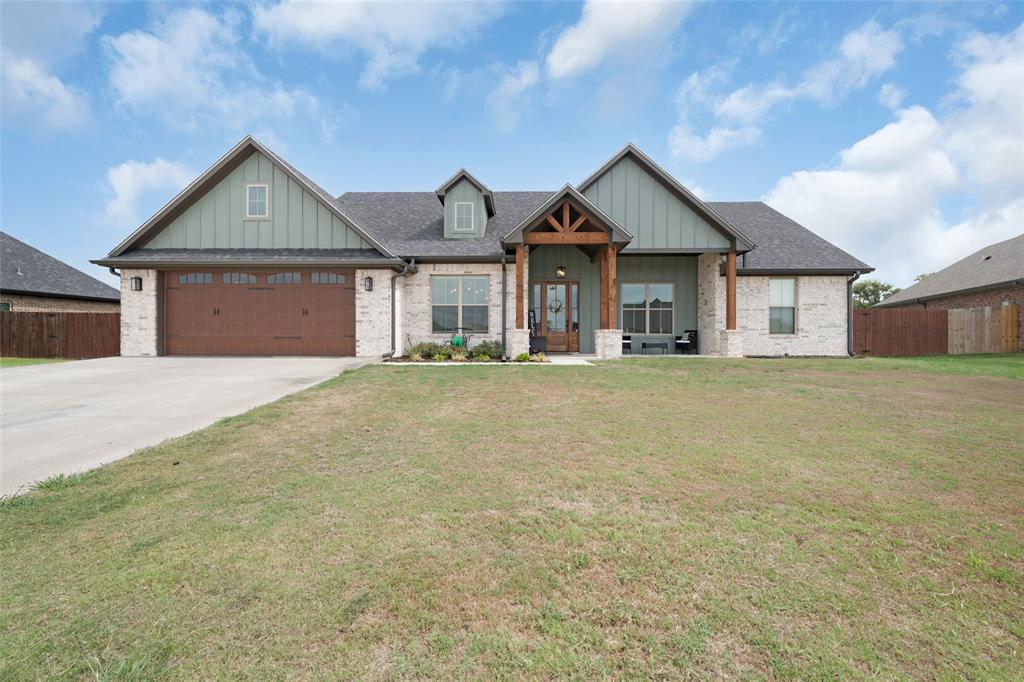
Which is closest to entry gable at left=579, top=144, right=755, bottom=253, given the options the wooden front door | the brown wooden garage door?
the wooden front door

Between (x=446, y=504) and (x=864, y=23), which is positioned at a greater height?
(x=864, y=23)

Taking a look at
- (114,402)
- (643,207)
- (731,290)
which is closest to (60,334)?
(114,402)

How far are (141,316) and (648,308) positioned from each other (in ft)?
56.0

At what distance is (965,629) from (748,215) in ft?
66.6

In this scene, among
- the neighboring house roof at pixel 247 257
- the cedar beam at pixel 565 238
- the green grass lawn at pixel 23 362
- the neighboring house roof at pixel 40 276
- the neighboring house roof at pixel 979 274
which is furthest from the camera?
the neighboring house roof at pixel 979 274

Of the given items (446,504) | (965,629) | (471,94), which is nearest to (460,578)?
(446,504)

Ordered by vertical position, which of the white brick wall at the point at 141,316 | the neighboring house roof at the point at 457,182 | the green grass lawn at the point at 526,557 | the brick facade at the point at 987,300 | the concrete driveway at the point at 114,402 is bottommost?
the green grass lawn at the point at 526,557

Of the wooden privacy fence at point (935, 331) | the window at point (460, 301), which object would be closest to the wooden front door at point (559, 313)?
the window at point (460, 301)

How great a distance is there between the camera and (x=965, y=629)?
6.31 feet

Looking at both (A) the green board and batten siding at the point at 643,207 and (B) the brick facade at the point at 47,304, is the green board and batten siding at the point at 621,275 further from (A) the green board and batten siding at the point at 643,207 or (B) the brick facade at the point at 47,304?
(B) the brick facade at the point at 47,304

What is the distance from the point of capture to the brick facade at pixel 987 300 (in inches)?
715

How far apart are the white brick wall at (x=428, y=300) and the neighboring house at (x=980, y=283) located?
70.3ft

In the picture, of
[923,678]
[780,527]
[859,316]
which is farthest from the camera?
[859,316]

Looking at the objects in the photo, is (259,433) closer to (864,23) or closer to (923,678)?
(923,678)
